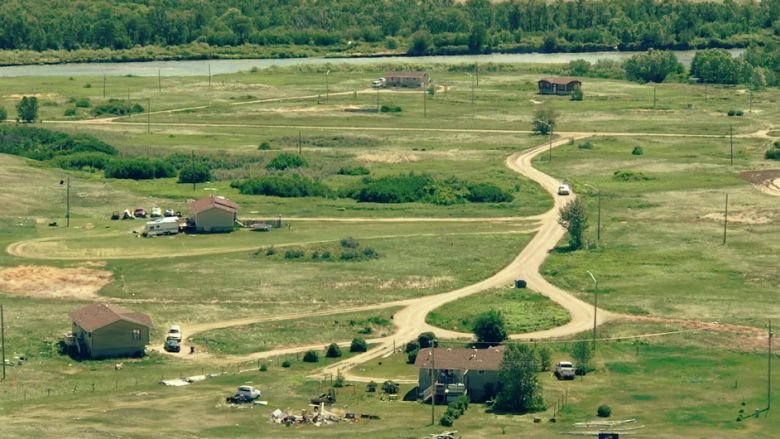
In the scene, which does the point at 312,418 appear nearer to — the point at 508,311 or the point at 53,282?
the point at 508,311

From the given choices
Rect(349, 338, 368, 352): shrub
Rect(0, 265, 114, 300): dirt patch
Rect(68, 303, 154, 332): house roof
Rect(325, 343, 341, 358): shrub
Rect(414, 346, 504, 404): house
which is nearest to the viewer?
Rect(414, 346, 504, 404): house

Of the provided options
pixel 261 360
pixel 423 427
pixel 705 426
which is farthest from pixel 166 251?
pixel 705 426

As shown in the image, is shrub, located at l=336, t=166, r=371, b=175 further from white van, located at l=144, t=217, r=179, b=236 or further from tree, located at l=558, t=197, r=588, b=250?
tree, located at l=558, t=197, r=588, b=250

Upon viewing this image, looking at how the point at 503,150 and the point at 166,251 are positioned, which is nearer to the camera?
the point at 166,251

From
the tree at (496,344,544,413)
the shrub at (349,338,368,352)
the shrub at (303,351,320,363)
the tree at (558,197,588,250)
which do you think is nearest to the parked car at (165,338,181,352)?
the shrub at (303,351,320,363)

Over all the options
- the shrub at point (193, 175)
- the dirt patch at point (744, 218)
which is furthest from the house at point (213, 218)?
the dirt patch at point (744, 218)

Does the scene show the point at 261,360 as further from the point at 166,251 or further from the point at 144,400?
the point at 166,251
